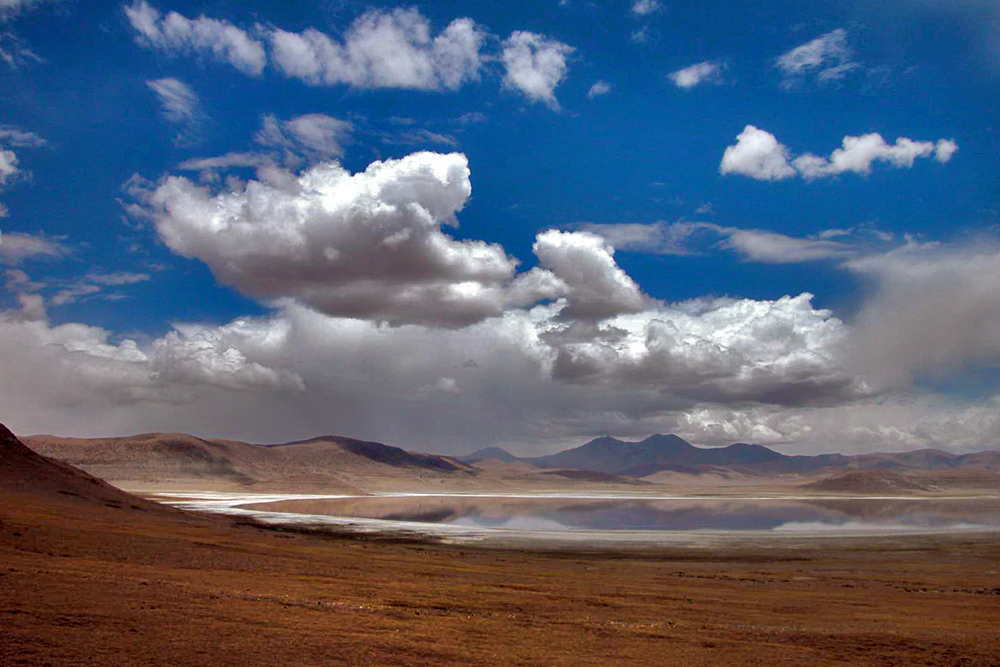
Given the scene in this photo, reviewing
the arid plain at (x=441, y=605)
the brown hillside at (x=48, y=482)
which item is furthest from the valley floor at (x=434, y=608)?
the brown hillside at (x=48, y=482)

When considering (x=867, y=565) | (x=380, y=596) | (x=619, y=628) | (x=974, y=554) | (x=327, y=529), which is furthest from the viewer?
(x=327, y=529)

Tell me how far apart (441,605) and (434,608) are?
0.76 metres

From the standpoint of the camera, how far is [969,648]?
20812 millimetres

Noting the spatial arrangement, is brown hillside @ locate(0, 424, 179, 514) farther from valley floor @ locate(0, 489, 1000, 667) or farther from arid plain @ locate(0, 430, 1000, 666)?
valley floor @ locate(0, 489, 1000, 667)

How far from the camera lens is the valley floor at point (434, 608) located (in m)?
16.9

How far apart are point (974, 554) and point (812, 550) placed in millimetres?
11353

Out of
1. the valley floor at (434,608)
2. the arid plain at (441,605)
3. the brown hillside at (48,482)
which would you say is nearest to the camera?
the valley floor at (434,608)

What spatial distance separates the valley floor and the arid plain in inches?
3.6

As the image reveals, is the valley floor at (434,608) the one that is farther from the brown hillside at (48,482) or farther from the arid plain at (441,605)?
the brown hillside at (48,482)

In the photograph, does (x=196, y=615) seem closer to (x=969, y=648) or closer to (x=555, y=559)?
(x=969, y=648)

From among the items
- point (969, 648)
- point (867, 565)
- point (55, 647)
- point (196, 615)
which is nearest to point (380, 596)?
point (196, 615)

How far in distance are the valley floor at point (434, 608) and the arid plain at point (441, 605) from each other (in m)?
0.09

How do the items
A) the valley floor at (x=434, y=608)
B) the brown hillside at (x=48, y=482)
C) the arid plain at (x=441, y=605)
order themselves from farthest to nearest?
1. the brown hillside at (x=48, y=482)
2. the arid plain at (x=441, y=605)
3. the valley floor at (x=434, y=608)

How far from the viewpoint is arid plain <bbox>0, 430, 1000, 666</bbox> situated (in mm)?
16984
